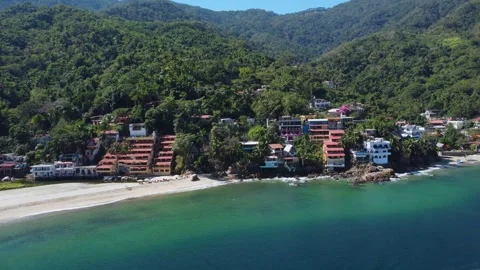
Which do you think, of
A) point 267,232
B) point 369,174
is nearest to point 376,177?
point 369,174

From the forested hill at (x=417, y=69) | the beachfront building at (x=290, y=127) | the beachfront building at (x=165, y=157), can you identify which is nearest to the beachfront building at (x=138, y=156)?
the beachfront building at (x=165, y=157)

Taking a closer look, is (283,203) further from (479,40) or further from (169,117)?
(479,40)

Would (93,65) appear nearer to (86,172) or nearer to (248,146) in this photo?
(86,172)

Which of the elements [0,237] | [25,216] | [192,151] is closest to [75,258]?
[0,237]

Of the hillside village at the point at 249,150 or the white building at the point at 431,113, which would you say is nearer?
the hillside village at the point at 249,150

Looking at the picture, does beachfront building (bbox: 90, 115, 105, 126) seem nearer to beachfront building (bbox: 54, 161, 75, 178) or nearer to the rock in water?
beachfront building (bbox: 54, 161, 75, 178)

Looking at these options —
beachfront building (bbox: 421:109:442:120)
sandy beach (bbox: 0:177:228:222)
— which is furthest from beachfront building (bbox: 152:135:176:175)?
beachfront building (bbox: 421:109:442:120)

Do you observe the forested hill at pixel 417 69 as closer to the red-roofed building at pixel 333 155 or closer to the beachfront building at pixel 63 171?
the red-roofed building at pixel 333 155
